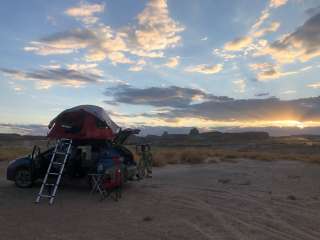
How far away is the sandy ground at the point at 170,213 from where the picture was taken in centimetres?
871

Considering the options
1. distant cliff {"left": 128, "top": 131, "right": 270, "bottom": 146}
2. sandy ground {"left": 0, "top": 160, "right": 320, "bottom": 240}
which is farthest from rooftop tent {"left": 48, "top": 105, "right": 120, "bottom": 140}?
distant cliff {"left": 128, "top": 131, "right": 270, "bottom": 146}

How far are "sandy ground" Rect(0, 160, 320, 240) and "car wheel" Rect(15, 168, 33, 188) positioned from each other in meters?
0.30

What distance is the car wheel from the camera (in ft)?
48.3

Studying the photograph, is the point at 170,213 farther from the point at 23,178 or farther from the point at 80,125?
the point at 23,178

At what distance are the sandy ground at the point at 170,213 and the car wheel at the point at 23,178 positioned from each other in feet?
0.99

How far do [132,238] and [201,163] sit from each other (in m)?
20.6

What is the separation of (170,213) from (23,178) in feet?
20.8

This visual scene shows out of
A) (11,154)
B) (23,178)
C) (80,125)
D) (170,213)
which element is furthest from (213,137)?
(170,213)

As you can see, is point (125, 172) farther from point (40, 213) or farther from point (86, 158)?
point (40, 213)

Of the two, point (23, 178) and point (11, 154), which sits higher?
point (11, 154)

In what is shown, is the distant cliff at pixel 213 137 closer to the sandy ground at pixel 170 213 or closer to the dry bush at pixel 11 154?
the dry bush at pixel 11 154

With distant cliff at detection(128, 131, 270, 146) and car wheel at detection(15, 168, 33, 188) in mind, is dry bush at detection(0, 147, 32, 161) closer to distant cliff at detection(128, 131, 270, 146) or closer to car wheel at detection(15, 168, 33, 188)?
car wheel at detection(15, 168, 33, 188)

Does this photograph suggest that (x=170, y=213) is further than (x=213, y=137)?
No

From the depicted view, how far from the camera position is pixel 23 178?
1478cm
